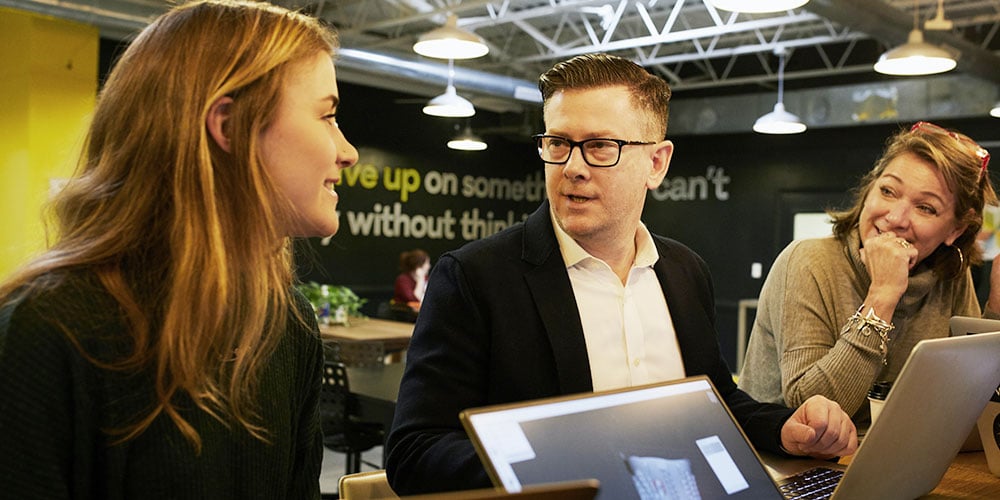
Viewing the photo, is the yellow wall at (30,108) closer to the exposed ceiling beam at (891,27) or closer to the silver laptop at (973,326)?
the exposed ceiling beam at (891,27)

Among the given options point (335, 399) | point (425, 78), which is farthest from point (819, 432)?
point (425, 78)

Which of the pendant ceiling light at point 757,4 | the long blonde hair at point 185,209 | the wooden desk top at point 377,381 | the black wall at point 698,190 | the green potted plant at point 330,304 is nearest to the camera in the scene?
the long blonde hair at point 185,209

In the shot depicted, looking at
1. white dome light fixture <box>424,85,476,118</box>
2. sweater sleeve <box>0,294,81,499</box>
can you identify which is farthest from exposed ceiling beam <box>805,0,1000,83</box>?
sweater sleeve <box>0,294,81,499</box>

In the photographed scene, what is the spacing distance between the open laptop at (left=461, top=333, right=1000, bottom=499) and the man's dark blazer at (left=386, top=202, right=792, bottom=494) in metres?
0.39

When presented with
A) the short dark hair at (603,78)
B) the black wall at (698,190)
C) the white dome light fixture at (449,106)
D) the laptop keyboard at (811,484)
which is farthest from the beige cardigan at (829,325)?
the black wall at (698,190)

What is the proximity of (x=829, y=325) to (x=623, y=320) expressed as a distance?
2.34ft

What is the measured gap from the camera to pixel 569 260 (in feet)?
5.78

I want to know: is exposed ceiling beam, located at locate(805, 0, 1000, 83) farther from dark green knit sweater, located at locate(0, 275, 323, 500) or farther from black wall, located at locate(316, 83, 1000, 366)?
dark green knit sweater, located at locate(0, 275, 323, 500)

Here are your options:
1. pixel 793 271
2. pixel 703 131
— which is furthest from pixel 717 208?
pixel 793 271

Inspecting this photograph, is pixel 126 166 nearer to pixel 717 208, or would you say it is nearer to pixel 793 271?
pixel 793 271

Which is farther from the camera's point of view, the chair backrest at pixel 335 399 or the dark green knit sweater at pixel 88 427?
the chair backrest at pixel 335 399

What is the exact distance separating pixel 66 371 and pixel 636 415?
0.70 m

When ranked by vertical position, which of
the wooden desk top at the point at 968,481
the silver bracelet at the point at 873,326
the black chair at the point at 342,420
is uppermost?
the silver bracelet at the point at 873,326

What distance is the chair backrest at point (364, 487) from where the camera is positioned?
151 centimetres
